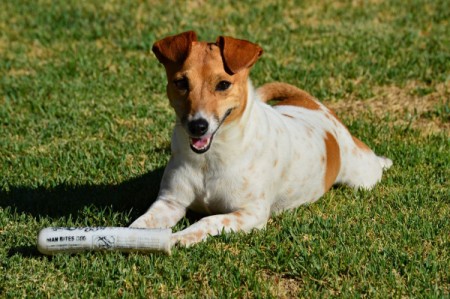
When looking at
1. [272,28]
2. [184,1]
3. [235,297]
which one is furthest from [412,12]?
[235,297]

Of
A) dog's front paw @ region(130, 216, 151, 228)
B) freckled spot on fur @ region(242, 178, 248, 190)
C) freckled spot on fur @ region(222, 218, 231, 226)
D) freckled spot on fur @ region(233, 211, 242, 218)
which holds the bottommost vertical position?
freckled spot on fur @ region(233, 211, 242, 218)

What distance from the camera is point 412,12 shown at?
1235 cm

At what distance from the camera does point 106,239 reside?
564 cm

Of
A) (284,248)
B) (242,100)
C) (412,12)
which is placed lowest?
(412,12)

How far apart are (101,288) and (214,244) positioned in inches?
36.1

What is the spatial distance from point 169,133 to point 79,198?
1942 millimetres

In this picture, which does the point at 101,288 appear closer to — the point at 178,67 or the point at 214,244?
the point at 214,244

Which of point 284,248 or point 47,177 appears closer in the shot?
point 284,248

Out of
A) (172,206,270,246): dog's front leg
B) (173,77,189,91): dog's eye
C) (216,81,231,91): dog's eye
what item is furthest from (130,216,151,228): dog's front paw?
(216,81,231,91): dog's eye

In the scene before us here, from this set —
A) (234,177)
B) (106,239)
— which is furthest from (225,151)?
(106,239)

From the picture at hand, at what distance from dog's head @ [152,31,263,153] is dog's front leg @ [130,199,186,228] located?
1.98 ft

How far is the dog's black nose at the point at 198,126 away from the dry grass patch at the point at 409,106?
12.0 feet

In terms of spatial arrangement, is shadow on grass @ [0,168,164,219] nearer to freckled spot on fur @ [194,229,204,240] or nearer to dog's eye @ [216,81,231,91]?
freckled spot on fur @ [194,229,204,240]

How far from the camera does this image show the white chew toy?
18.4 feet
